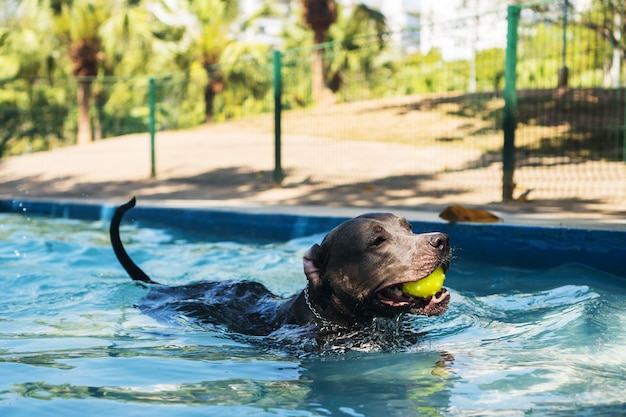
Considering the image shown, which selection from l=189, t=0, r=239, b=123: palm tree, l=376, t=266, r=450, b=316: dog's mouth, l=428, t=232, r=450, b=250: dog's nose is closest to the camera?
l=428, t=232, r=450, b=250: dog's nose

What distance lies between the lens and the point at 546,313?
5.59 m

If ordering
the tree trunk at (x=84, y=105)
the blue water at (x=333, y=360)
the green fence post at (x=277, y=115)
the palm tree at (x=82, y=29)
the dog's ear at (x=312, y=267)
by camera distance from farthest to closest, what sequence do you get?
the palm tree at (x=82, y=29) → the tree trunk at (x=84, y=105) → the green fence post at (x=277, y=115) → the dog's ear at (x=312, y=267) → the blue water at (x=333, y=360)

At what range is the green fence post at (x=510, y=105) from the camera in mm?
10328

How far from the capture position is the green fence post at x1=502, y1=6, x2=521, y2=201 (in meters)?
10.3

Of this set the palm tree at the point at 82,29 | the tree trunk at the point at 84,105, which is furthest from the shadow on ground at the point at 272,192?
the palm tree at the point at 82,29

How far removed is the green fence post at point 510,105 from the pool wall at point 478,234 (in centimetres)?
280

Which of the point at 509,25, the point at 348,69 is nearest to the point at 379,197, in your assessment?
the point at 509,25

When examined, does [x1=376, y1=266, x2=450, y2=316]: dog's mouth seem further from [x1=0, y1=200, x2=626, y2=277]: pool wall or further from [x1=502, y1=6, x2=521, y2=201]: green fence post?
[x1=502, y1=6, x2=521, y2=201]: green fence post

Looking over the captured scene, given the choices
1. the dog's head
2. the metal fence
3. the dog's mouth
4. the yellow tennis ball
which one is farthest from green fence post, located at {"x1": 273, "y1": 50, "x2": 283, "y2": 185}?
the yellow tennis ball

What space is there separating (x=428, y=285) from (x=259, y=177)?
34.6ft

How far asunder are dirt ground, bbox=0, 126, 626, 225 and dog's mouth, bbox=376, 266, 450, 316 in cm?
385

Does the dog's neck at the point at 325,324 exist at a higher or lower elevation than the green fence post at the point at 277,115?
lower

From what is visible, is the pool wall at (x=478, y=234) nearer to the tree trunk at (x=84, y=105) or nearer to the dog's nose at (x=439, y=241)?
the dog's nose at (x=439, y=241)

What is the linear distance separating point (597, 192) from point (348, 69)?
38.1ft
